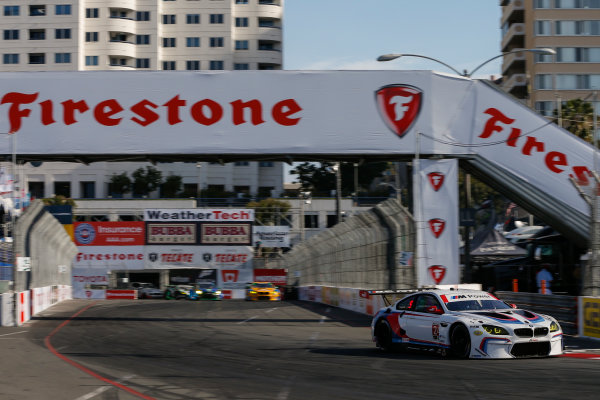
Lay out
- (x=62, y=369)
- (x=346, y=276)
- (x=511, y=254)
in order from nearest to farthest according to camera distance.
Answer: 1. (x=62, y=369)
2. (x=346, y=276)
3. (x=511, y=254)

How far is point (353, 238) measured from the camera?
29750 mm

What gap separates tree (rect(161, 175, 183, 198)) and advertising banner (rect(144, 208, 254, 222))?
22725 mm

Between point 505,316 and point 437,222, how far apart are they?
388 inches

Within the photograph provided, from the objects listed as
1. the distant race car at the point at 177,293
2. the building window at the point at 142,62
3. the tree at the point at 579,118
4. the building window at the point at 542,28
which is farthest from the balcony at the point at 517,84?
the building window at the point at 142,62

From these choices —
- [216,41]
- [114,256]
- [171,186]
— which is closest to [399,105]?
[114,256]

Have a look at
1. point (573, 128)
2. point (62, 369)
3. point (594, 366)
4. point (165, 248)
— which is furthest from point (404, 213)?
point (165, 248)

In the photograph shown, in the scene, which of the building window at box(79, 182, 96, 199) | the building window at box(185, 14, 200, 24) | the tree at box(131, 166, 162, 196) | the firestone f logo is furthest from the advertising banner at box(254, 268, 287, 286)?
the building window at box(185, 14, 200, 24)

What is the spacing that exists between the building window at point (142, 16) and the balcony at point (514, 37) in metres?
42.5

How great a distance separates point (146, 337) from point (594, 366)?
439 inches

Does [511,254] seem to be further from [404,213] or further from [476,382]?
[476,382]

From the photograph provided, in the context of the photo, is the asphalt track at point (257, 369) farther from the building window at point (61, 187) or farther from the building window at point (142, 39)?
the building window at point (142, 39)

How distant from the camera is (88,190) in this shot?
297ft

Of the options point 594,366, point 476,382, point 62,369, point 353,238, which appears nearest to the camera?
point 476,382

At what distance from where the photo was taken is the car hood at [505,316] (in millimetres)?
13180
